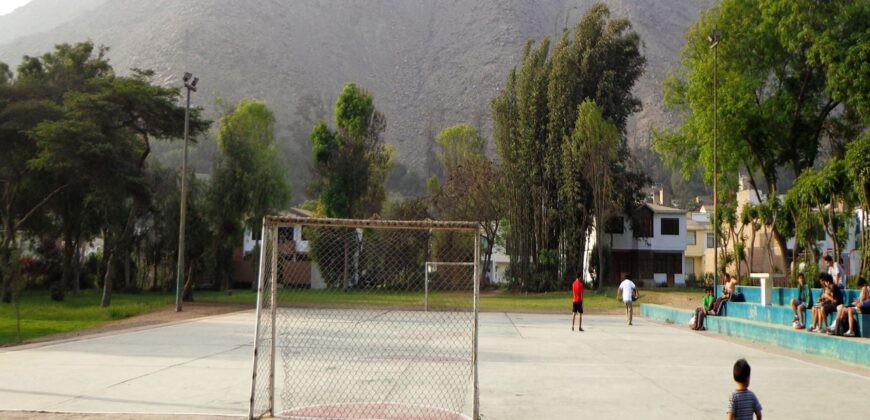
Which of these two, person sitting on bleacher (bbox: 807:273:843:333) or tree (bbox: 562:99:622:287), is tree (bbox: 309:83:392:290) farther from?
person sitting on bleacher (bbox: 807:273:843:333)

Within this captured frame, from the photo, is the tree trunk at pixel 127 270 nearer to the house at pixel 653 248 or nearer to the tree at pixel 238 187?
the tree at pixel 238 187

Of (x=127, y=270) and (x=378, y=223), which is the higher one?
(x=378, y=223)

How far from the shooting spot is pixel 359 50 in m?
173

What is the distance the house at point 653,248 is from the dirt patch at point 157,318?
34.8 m

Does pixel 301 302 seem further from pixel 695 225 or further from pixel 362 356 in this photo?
pixel 695 225

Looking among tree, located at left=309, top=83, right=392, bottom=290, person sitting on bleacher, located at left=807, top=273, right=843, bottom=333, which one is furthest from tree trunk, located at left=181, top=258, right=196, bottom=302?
person sitting on bleacher, located at left=807, top=273, right=843, bottom=333

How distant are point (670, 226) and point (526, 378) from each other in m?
52.9

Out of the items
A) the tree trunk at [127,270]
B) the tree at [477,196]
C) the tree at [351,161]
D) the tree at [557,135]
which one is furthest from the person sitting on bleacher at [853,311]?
the tree trunk at [127,270]

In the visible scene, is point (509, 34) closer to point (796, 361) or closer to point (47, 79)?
point (47, 79)

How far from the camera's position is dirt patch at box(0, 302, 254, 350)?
64.0 ft

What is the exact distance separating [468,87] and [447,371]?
486ft

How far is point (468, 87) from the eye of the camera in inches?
6216

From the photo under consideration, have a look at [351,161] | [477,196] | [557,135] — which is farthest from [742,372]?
[351,161]

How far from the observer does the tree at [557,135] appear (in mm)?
52625
